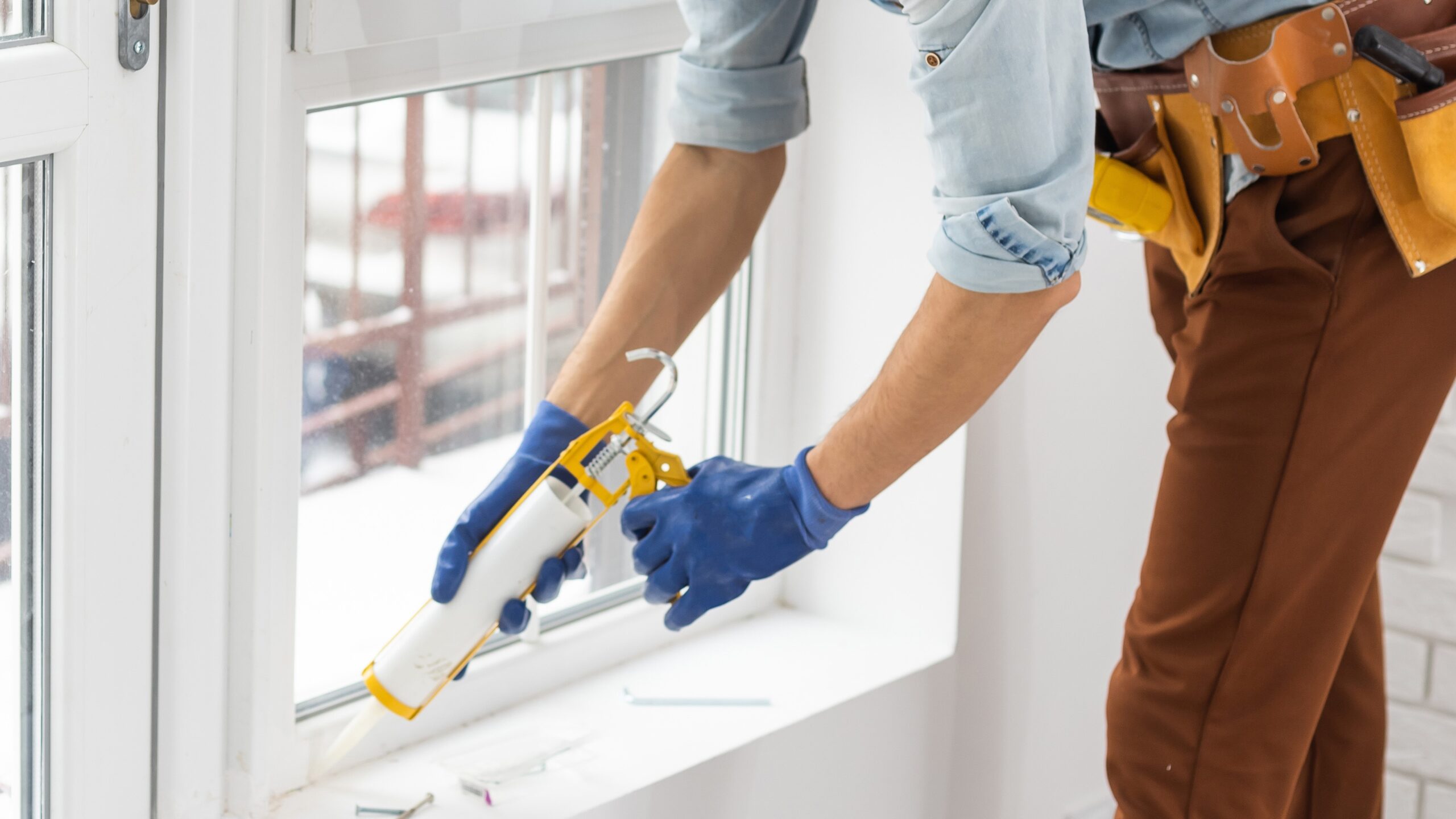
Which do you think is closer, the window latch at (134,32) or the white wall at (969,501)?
the window latch at (134,32)

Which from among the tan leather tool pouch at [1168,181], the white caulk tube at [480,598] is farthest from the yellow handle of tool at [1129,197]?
the white caulk tube at [480,598]

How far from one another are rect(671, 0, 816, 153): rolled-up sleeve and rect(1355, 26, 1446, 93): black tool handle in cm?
44

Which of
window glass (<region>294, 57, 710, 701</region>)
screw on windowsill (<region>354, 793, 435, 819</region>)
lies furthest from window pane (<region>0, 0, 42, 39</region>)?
screw on windowsill (<region>354, 793, 435, 819</region>)

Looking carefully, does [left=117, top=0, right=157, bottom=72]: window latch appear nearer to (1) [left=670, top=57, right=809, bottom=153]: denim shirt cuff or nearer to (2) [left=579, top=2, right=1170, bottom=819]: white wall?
(1) [left=670, top=57, right=809, bottom=153]: denim shirt cuff

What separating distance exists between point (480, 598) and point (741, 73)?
48 cm

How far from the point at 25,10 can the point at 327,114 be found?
296 millimetres

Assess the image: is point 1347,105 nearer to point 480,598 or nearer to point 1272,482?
point 1272,482

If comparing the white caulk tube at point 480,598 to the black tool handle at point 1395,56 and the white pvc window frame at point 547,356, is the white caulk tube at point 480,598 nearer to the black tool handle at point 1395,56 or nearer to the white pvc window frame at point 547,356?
the white pvc window frame at point 547,356

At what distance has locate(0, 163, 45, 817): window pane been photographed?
103 cm

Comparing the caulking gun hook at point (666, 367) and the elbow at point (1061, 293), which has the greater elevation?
the elbow at point (1061, 293)

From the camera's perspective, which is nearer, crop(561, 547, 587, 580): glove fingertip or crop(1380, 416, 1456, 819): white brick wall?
crop(561, 547, 587, 580): glove fingertip

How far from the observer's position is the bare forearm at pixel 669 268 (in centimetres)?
118

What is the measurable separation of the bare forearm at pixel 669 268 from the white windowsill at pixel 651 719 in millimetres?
388

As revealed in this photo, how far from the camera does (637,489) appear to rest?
108cm
